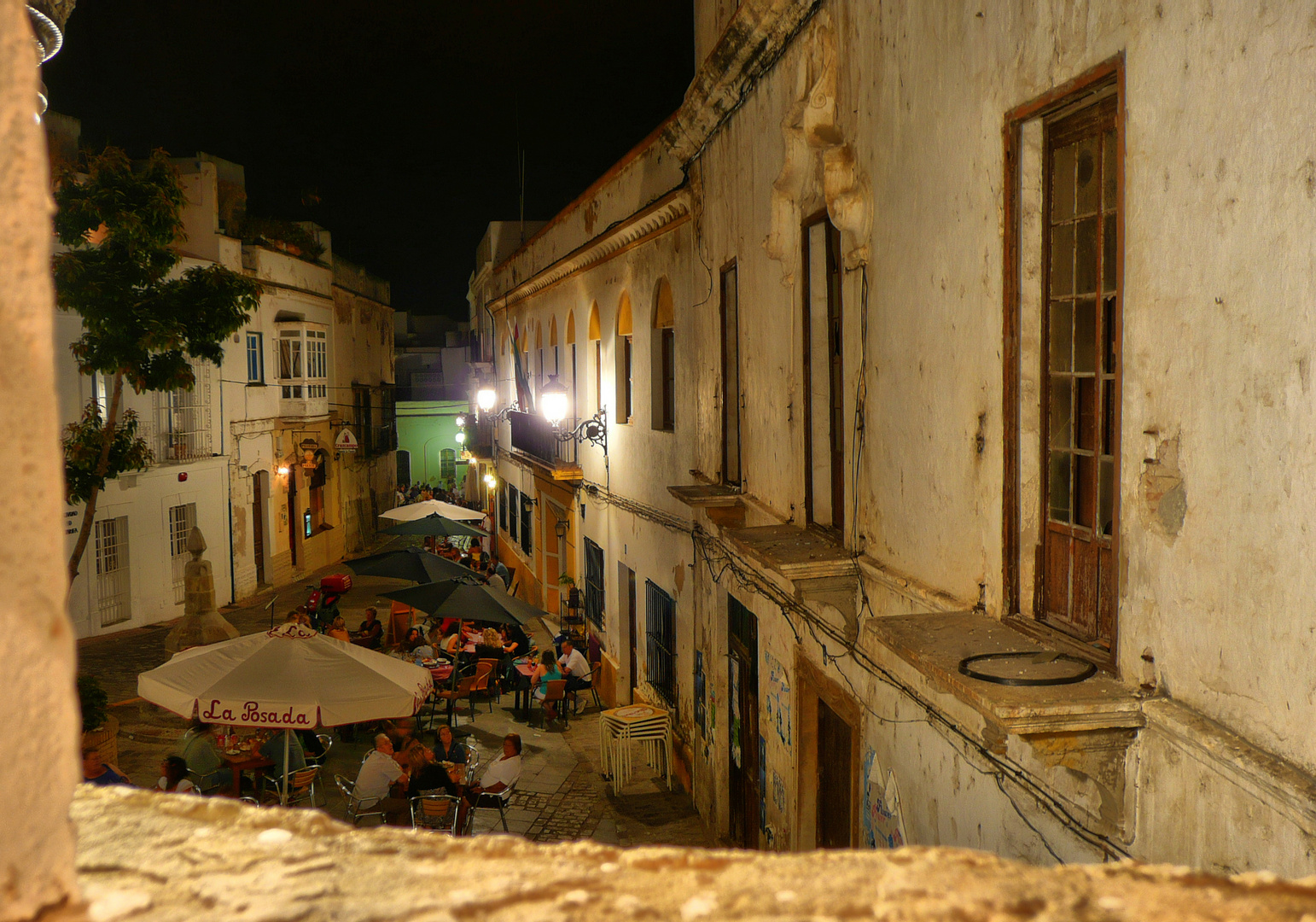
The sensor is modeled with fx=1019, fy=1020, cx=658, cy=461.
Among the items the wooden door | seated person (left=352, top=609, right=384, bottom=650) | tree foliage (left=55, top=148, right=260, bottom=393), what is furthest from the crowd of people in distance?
tree foliage (left=55, top=148, right=260, bottom=393)

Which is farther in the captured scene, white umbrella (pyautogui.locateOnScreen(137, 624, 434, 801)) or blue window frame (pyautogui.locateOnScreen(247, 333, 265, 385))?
blue window frame (pyautogui.locateOnScreen(247, 333, 265, 385))

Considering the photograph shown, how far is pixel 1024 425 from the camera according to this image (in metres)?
4.04

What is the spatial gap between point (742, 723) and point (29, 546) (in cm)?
808

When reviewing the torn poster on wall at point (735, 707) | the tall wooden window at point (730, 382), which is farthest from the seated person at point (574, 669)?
the tall wooden window at point (730, 382)

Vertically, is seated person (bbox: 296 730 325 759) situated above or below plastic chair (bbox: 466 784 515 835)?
above

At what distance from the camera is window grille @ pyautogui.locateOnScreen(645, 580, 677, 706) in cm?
1242

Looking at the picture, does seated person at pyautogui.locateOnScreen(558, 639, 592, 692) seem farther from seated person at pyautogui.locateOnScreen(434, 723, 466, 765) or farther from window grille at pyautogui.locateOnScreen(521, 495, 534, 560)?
window grille at pyautogui.locateOnScreen(521, 495, 534, 560)

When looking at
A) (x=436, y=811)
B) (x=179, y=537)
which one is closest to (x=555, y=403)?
(x=436, y=811)

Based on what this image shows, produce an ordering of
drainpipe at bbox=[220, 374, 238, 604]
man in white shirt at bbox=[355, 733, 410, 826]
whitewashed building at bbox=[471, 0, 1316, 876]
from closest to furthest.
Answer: whitewashed building at bbox=[471, 0, 1316, 876]
man in white shirt at bbox=[355, 733, 410, 826]
drainpipe at bbox=[220, 374, 238, 604]

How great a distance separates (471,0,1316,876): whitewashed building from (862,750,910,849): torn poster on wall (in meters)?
0.03

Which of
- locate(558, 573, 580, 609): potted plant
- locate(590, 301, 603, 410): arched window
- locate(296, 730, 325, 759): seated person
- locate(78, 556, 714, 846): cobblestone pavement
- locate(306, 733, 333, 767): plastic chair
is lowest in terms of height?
locate(78, 556, 714, 846): cobblestone pavement

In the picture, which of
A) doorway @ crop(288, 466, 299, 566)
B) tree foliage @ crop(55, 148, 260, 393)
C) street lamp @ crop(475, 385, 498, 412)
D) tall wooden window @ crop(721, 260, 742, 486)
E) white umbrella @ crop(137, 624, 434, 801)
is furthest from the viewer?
doorway @ crop(288, 466, 299, 566)

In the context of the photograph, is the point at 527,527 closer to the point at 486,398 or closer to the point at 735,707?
the point at 486,398

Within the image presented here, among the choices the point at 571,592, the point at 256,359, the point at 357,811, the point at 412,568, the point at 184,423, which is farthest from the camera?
the point at 256,359
